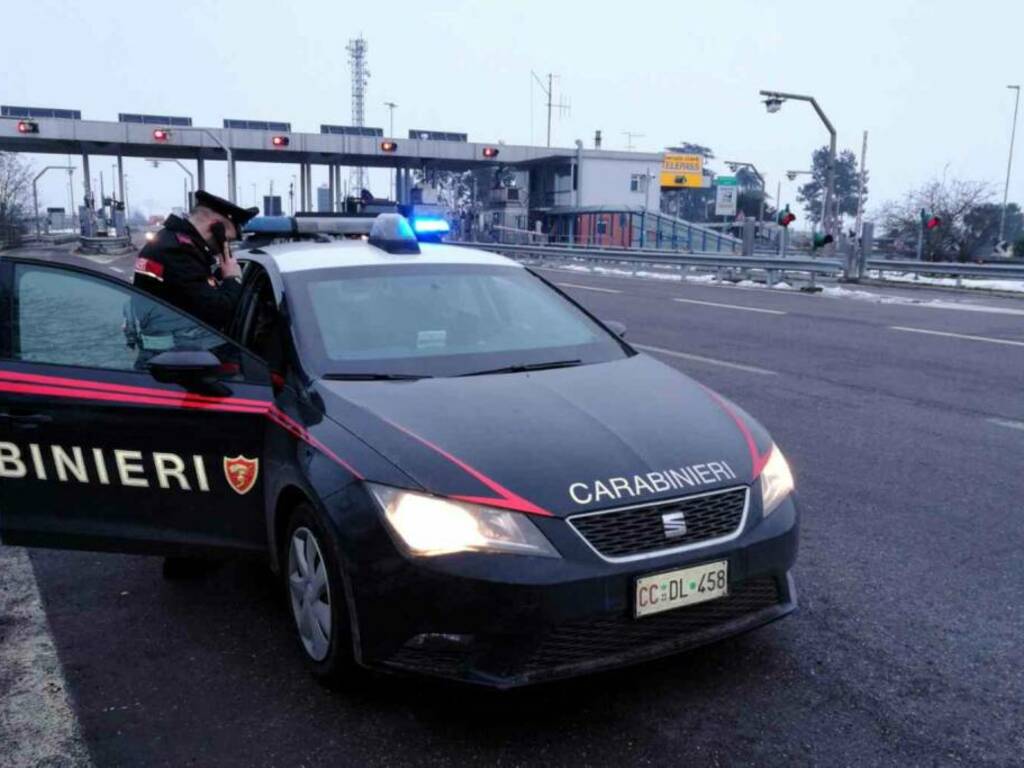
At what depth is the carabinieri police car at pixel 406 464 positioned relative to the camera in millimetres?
2848

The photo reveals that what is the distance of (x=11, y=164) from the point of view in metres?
59.6

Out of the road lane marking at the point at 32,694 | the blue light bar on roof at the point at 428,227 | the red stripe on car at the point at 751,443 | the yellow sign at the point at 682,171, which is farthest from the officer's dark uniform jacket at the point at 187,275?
the yellow sign at the point at 682,171

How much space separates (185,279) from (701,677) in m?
3.24

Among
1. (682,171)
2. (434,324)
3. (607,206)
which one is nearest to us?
(434,324)

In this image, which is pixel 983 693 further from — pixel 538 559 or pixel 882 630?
pixel 538 559

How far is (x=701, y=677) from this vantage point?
10.8 ft

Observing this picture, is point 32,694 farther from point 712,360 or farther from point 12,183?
point 12,183

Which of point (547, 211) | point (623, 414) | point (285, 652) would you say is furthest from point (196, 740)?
point (547, 211)

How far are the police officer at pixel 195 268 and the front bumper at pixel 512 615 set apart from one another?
7.91ft

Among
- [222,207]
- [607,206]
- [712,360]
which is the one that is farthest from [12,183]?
[222,207]

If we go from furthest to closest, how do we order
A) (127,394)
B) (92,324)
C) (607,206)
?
(607,206) < (92,324) < (127,394)

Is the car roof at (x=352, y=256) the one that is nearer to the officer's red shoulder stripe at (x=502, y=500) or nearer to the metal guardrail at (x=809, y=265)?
the officer's red shoulder stripe at (x=502, y=500)

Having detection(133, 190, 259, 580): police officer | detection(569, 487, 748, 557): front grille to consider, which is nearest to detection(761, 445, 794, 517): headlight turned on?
detection(569, 487, 748, 557): front grille

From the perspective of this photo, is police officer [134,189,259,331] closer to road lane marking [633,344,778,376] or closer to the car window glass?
the car window glass
